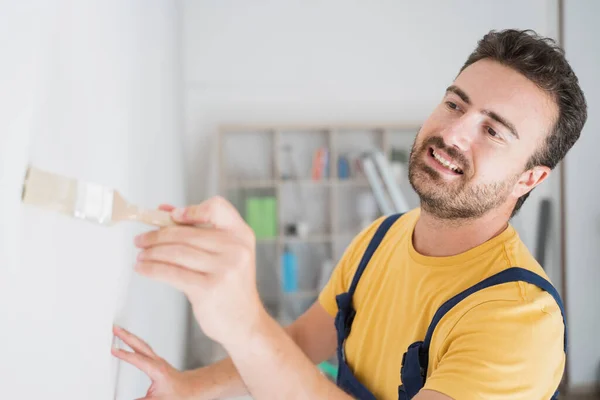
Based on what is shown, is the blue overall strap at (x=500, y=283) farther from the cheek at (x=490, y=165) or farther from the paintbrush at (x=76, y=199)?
the paintbrush at (x=76, y=199)

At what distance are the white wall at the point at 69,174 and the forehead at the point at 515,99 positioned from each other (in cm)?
74

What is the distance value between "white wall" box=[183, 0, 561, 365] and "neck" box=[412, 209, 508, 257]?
235cm

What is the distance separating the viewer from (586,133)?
300 centimetres

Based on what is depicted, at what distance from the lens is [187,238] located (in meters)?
0.60

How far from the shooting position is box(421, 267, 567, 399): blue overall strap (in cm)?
86

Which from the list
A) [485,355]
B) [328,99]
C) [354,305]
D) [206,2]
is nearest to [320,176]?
[328,99]

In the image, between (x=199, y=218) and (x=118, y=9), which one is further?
(x=118, y=9)

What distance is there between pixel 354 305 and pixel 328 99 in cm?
245

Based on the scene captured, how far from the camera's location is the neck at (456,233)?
1.02m

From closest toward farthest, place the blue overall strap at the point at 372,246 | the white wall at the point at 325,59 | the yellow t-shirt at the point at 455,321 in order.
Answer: the yellow t-shirt at the point at 455,321
the blue overall strap at the point at 372,246
the white wall at the point at 325,59

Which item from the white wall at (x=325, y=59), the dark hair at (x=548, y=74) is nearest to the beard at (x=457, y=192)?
the dark hair at (x=548, y=74)

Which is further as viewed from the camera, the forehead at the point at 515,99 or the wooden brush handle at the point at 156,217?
the forehead at the point at 515,99

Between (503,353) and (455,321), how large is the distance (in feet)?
0.31

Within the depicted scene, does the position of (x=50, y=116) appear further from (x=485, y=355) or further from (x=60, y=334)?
(x=485, y=355)
